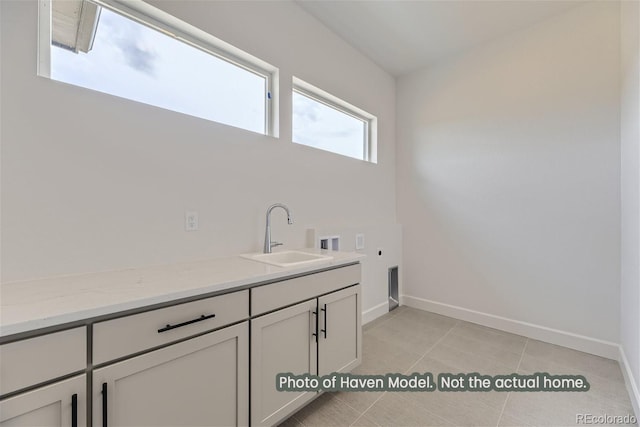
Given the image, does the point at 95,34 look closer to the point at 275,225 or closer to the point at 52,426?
the point at 275,225

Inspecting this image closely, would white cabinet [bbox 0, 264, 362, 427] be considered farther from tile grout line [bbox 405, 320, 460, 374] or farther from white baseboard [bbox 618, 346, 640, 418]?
white baseboard [bbox 618, 346, 640, 418]

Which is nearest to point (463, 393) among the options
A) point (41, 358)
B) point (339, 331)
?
point (339, 331)

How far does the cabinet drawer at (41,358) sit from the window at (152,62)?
118 cm

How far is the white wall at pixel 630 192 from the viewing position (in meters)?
1.63

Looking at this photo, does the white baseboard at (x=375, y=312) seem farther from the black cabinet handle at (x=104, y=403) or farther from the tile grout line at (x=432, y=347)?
the black cabinet handle at (x=104, y=403)

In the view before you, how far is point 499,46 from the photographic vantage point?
269 centimetres

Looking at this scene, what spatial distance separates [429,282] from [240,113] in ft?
8.87

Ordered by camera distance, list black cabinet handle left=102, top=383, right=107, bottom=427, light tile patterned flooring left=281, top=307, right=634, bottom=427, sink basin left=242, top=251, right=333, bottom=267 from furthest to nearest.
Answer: sink basin left=242, top=251, right=333, bottom=267, light tile patterned flooring left=281, top=307, right=634, bottom=427, black cabinet handle left=102, top=383, right=107, bottom=427

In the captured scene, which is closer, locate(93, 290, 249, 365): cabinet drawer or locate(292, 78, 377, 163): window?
locate(93, 290, 249, 365): cabinet drawer

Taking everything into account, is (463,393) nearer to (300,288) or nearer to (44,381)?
(300,288)

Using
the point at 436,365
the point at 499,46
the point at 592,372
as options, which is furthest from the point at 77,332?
the point at 499,46

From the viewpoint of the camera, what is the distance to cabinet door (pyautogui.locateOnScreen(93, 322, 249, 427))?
2.89ft

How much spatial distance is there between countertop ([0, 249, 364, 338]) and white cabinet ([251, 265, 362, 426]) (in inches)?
4.5

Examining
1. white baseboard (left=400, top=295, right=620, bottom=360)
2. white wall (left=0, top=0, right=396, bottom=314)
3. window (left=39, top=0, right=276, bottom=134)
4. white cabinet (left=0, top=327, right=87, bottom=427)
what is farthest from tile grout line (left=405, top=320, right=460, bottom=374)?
window (left=39, top=0, right=276, bottom=134)
